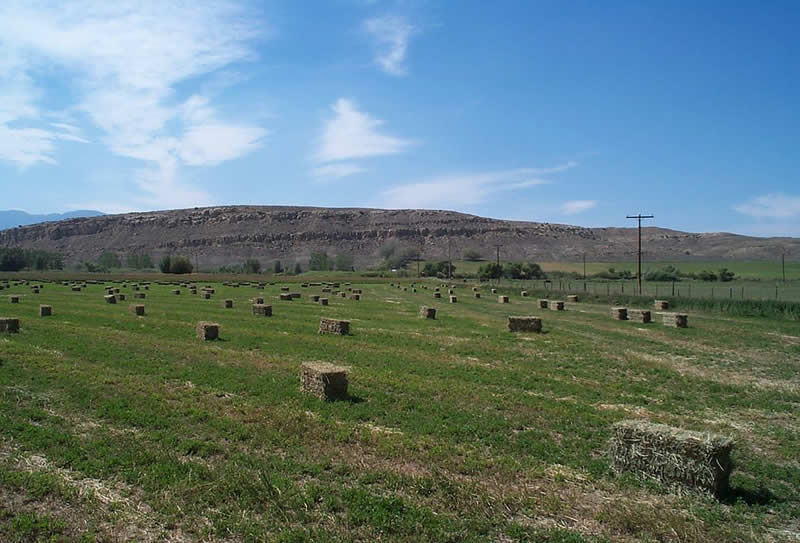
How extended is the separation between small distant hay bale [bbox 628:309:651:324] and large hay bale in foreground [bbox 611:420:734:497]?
93.4 ft

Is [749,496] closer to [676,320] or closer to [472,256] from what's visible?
[676,320]

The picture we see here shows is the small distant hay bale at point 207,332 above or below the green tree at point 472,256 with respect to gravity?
below

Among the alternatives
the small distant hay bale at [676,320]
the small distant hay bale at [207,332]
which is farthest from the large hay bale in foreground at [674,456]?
the small distant hay bale at [676,320]

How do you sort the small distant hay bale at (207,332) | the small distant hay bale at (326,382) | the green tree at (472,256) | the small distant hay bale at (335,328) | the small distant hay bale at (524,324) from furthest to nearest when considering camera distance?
the green tree at (472,256) → the small distant hay bale at (524,324) → the small distant hay bale at (335,328) → the small distant hay bale at (207,332) → the small distant hay bale at (326,382)

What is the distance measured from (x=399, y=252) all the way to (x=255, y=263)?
4948 centimetres

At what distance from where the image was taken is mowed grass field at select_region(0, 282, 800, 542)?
24.0 feet

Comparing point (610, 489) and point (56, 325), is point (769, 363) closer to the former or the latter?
point (610, 489)

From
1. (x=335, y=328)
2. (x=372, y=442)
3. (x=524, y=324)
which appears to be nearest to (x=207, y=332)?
(x=335, y=328)

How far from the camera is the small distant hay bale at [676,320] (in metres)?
32.6

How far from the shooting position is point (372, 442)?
406 inches

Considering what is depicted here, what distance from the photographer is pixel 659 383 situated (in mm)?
16828

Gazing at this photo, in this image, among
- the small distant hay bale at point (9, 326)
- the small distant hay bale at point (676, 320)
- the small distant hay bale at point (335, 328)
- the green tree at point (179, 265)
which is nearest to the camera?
the small distant hay bale at point (9, 326)

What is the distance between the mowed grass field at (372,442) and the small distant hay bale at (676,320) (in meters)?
10.7

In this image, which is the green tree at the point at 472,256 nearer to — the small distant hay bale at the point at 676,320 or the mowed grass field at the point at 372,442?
the small distant hay bale at the point at 676,320
